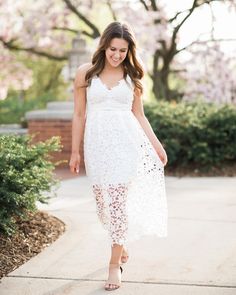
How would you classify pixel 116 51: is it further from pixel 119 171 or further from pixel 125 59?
pixel 119 171

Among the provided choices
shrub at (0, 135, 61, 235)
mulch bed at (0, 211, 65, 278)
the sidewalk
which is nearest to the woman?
the sidewalk

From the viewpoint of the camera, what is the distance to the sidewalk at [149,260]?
4.23 meters

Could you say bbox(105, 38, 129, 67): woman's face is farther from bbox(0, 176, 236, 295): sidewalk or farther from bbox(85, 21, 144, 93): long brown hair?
bbox(0, 176, 236, 295): sidewalk

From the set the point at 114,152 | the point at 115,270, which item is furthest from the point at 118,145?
the point at 115,270

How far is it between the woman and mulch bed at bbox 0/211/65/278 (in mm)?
843

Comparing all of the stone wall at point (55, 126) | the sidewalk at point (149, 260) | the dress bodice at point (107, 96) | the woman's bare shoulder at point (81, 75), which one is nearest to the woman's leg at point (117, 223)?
the sidewalk at point (149, 260)

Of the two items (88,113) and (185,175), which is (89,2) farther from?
(88,113)

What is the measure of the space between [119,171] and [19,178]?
1123mm

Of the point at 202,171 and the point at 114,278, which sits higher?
the point at 114,278

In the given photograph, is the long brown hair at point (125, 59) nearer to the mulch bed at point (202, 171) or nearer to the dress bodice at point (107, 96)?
the dress bodice at point (107, 96)

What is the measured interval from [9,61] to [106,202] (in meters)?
19.3

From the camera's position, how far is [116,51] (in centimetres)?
428

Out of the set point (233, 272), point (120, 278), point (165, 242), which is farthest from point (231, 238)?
point (120, 278)

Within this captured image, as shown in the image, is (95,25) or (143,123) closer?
(143,123)
